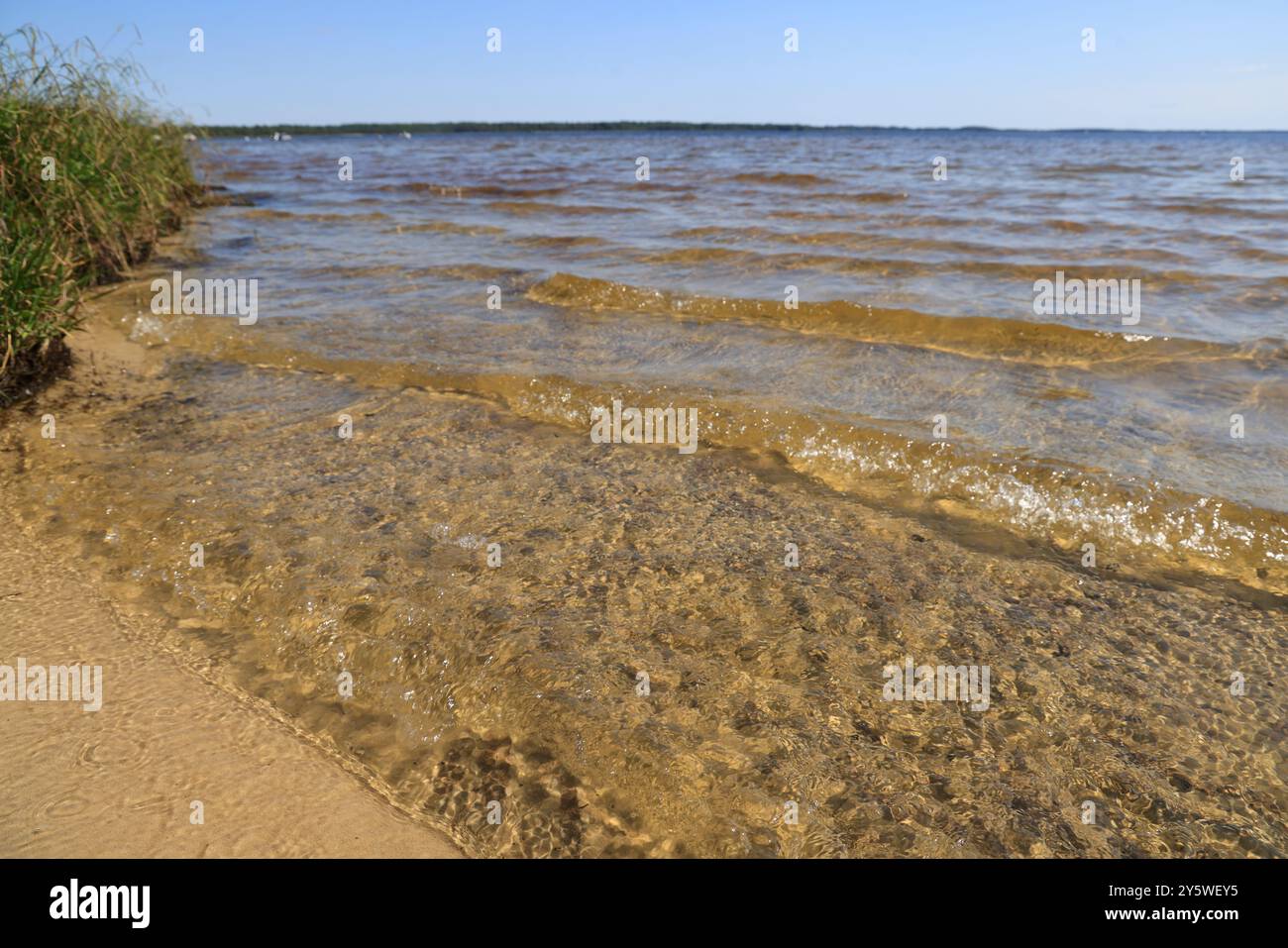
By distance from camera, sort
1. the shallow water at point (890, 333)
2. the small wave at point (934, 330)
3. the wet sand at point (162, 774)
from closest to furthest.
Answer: the wet sand at point (162, 774) < the shallow water at point (890, 333) < the small wave at point (934, 330)

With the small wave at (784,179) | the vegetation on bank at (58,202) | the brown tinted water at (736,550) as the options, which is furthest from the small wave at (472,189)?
the brown tinted water at (736,550)

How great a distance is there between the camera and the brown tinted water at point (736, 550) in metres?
2.10

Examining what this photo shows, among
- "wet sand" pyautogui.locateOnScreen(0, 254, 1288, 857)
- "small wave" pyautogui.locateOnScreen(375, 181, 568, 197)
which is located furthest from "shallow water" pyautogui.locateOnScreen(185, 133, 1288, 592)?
"small wave" pyautogui.locateOnScreen(375, 181, 568, 197)

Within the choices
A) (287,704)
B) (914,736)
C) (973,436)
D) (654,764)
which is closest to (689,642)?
(654,764)

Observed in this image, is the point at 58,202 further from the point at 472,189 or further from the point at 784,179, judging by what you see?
the point at 784,179

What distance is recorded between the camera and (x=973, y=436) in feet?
13.6

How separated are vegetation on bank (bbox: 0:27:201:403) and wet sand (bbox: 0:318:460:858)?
2.35m

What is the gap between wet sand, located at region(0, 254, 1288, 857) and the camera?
2.02m

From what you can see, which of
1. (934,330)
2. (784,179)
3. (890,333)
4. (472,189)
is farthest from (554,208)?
(934,330)

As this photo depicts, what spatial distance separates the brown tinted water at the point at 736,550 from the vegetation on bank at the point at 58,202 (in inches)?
16.9

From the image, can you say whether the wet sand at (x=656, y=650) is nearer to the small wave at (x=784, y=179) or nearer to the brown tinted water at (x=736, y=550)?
the brown tinted water at (x=736, y=550)

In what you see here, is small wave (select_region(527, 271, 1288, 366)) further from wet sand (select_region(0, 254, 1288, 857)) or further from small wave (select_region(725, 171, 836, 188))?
small wave (select_region(725, 171, 836, 188))

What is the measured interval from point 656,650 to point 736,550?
0.72 m

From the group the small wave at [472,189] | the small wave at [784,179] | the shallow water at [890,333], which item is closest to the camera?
the shallow water at [890,333]
